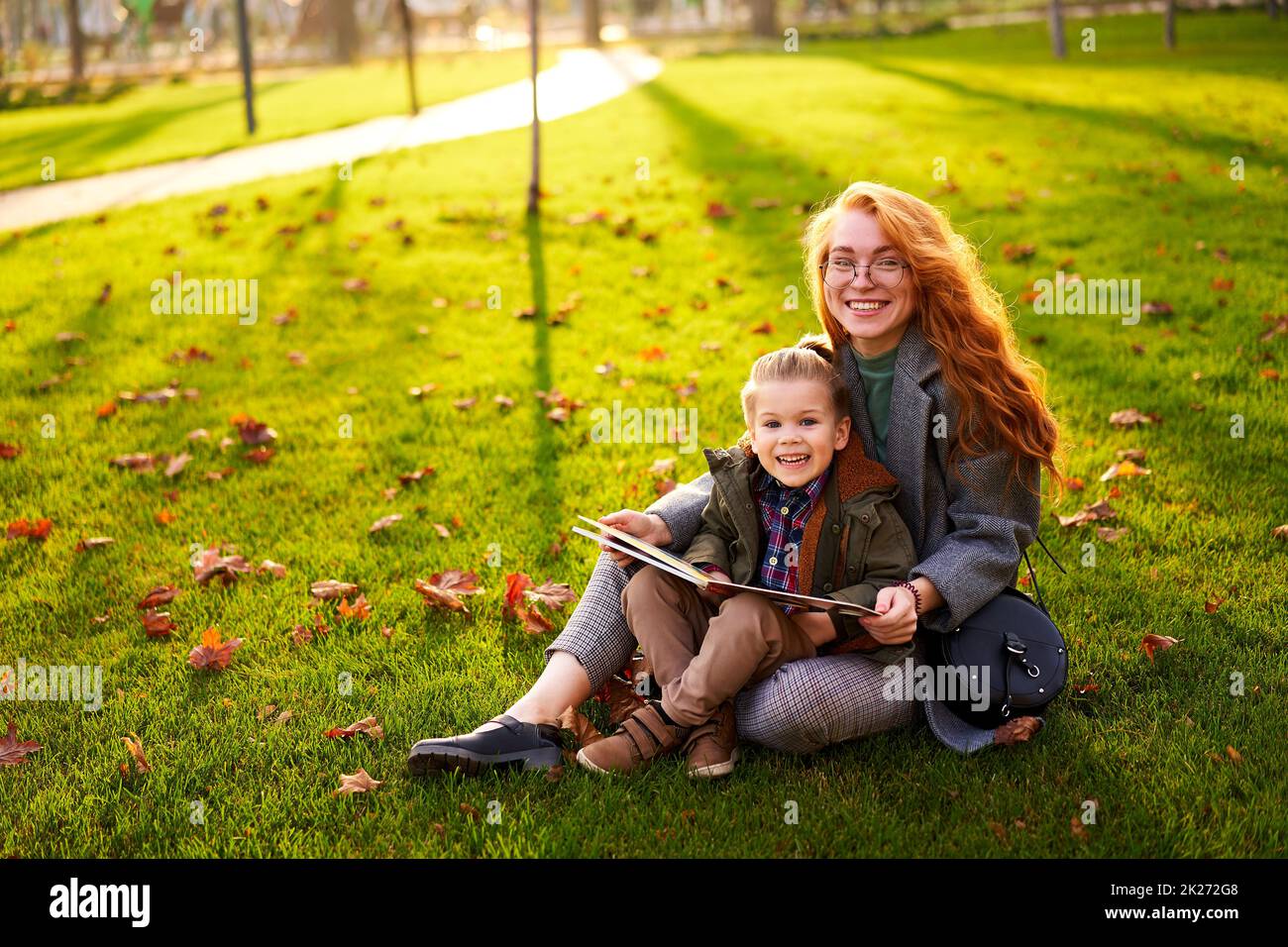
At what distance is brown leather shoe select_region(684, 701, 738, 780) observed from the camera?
10.2 ft

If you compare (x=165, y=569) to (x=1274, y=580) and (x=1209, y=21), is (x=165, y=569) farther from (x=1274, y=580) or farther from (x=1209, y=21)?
(x=1209, y=21)

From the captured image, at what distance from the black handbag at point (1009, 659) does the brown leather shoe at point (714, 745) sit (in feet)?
2.08

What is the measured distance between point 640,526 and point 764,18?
3503cm

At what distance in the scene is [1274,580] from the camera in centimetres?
398

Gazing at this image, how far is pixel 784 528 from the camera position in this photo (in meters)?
3.29

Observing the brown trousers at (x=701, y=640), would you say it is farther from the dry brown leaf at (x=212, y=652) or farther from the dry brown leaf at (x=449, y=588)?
the dry brown leaf at (x=212, y=652)

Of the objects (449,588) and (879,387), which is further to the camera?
(449,588)

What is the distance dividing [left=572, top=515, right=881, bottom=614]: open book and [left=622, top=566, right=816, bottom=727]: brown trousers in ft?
0.26

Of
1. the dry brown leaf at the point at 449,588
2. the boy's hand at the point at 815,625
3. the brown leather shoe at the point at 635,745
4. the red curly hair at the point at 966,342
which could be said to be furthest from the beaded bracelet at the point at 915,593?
the dry brown leaf at the point at 449,588

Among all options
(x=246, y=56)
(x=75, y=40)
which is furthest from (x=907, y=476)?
(x=75, y=40)

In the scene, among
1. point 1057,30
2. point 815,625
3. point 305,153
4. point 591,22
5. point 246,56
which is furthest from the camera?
point 591,22

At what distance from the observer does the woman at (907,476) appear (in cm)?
312

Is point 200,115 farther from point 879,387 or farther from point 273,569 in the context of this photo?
point 879,387
